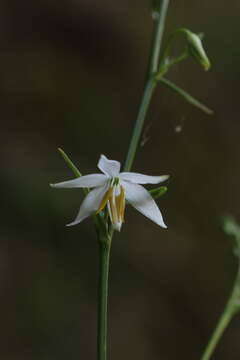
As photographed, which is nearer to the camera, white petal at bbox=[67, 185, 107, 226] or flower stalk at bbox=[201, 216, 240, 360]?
white petal at bbox=[67, 185, 107, 226]

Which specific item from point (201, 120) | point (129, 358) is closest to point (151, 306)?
point (129, 358)

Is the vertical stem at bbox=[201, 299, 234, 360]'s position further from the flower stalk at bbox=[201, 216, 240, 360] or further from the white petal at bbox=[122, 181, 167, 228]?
the white petal at bbox=[122, 181, 167, 228]

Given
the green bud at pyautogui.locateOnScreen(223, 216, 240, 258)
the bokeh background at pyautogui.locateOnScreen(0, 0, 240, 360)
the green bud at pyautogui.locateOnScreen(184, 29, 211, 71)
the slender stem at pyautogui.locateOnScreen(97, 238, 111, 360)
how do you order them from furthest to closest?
the bokeh background at pyautogui.locateOnScreen(0, 0, 240, 360) → the green bud at pyautogui.locateOnScreen(223, 216, 240, 258) → the green bud at pyautogui.locateOnScreen(184, 29, 211, 71) → the slender stem at pyautogui.locateOnScreen(97, 238, 111, 360)

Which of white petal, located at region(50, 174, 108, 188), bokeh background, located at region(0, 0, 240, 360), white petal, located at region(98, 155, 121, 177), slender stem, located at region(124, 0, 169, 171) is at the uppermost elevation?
slender stem, located at region(124, 0, 169, 171)

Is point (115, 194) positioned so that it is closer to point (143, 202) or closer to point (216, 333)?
point (143, 202)

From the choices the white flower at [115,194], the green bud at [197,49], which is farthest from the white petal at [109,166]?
the green bud at [197,49]

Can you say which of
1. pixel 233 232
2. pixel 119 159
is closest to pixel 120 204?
pixel 233 232

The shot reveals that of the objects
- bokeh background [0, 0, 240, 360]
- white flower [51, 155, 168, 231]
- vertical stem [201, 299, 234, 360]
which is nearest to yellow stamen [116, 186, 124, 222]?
white flower [51, 155, 168, 231]
